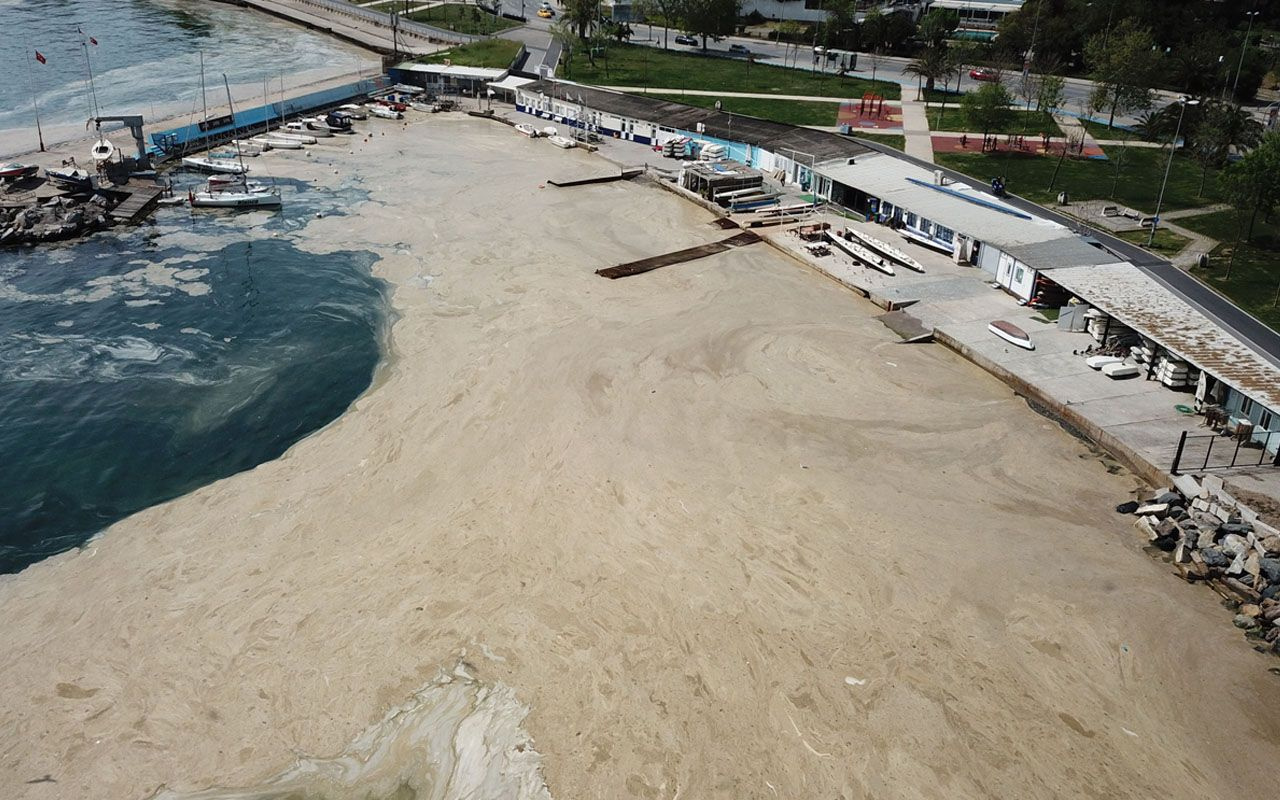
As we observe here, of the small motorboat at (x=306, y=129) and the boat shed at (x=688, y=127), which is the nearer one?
the boat shed at (x=688, y=127)

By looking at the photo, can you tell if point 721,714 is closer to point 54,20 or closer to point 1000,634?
point 1000,634

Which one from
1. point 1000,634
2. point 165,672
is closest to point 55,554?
point 165,672

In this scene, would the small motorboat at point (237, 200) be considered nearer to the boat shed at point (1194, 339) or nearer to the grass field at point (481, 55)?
the grass field at point (481, 55)

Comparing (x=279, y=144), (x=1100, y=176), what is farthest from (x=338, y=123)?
(x=1100, y=176)

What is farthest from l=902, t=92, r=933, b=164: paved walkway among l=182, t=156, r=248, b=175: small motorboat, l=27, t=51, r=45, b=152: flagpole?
l=27, t=51, r=45, b=152: flagpole

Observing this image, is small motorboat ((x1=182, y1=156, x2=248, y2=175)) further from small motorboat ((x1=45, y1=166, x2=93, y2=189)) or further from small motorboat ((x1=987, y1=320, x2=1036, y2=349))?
small motorboat ((x1=987, y1=320, x2=1036, y2=349))

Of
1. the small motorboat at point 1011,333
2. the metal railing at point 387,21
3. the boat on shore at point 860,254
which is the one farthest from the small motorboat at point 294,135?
the small motorboat at point 1011,333

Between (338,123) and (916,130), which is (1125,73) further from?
(338,123)
